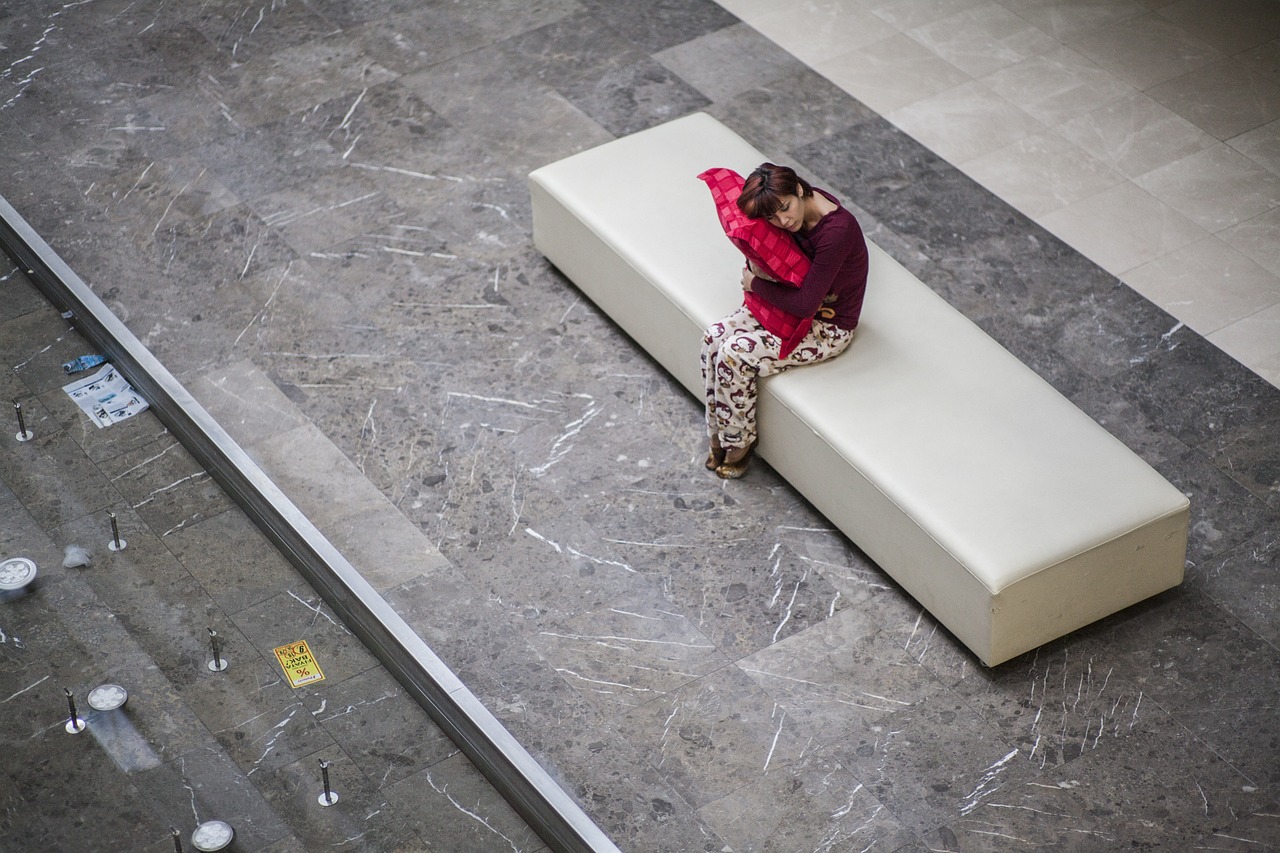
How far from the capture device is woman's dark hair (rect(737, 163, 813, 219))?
4.83 meters

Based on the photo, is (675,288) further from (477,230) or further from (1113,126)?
(1113,126)

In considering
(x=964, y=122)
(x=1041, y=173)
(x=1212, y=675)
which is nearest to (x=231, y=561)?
(x=1212, y=675)

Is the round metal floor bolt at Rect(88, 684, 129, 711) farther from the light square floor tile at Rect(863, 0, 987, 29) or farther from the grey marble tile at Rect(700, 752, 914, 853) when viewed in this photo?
the light square floor tile at Rect(863, 0, 987, 29)

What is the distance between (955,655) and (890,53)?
380 centimetres

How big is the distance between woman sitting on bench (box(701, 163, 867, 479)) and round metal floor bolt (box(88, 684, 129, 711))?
2.32 meters

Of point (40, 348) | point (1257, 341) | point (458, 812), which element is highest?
point (40, 348)

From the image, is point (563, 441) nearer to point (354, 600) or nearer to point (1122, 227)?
point (354, 600)

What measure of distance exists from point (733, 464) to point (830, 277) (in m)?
0.81

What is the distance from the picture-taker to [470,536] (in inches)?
207

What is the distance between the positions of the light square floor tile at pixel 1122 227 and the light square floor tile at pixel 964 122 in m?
0.56

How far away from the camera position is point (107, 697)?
3.56 metres

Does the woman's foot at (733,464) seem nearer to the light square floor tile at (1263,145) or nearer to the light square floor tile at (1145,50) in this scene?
the light square floor tile at (1263,145)

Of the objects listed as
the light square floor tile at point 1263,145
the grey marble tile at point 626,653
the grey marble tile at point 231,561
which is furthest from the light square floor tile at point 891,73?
the grey marble tile at point 231,561

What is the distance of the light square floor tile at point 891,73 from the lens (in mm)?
7383
